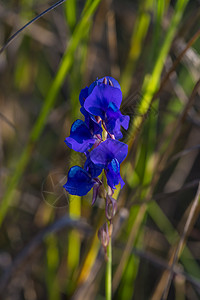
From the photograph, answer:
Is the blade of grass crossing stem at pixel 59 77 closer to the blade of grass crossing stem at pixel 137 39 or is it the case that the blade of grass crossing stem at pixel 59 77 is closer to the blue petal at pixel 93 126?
the blade of grass crossing stem at pixel 137 39

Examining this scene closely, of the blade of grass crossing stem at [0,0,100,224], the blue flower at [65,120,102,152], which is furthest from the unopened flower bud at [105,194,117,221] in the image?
the blade of grass crossing stem at [0,0,100,224]

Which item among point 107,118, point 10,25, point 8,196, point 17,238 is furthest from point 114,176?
point 17,238

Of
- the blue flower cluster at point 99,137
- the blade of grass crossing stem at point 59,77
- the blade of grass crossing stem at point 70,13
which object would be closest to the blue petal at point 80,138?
the blue flower cluster at point 99,137

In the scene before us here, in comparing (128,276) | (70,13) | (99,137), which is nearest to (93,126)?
(99,137)

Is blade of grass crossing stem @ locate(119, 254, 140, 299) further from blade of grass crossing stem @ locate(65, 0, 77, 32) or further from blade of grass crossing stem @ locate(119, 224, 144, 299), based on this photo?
blade of grass crossing stem @ locate(65, 0, 77, 32)

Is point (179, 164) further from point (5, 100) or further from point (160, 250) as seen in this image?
point (5, 100)
